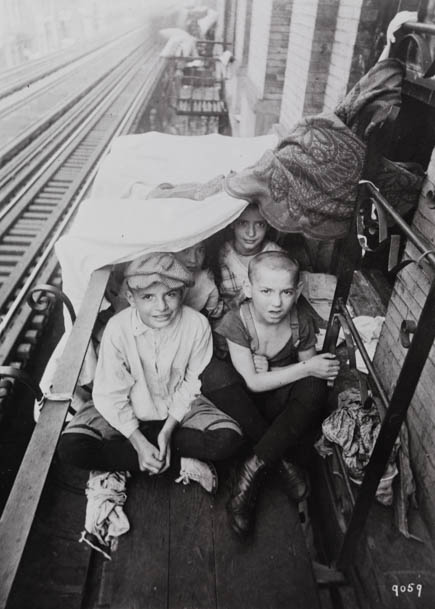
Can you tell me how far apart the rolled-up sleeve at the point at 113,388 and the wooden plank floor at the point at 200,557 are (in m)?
0.34

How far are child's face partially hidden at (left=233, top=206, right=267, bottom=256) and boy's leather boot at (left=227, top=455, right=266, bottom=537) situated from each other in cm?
126

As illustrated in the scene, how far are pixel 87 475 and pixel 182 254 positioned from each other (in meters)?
1.41

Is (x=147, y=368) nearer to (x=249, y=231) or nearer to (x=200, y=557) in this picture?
(x=200, y=557)

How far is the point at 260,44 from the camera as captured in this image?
25.5 feet

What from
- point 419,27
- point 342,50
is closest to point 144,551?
point 419,27

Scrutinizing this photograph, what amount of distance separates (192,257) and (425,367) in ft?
4.61

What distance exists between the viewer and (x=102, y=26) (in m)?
48.9

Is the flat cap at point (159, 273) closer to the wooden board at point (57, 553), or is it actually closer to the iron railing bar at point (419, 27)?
the wooden board at point (57, 553)

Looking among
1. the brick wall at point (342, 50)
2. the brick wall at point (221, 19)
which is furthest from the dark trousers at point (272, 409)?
the brick wall at point (221, 19)

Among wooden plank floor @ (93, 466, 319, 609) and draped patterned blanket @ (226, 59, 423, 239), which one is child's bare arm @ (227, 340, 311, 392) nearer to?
wooden plank floor @ (93, 466, 319, 609)

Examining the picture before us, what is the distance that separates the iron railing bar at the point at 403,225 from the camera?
4.61 feet

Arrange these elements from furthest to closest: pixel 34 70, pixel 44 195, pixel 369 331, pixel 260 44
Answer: pixel 34 70, pixel 44 195, pixel 260 44, pixel 369 331

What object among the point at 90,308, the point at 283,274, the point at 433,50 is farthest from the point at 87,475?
the point at 433,50

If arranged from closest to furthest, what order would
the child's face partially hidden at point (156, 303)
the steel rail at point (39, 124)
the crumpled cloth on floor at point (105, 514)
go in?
the crumpled cloth on floor at point (105, 514) → the child's face partially hidden at point (156, 303) → the steel rail at point (39, 124)
